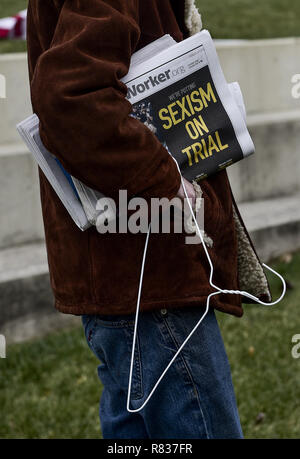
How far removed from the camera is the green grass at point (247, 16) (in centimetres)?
767

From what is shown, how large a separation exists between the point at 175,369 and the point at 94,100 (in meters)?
0.68

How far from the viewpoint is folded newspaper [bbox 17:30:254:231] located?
5.88ft

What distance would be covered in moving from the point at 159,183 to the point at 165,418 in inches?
24.2

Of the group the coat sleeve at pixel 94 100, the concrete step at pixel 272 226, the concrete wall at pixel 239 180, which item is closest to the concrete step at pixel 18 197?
the concrete wall at pixel 239 180

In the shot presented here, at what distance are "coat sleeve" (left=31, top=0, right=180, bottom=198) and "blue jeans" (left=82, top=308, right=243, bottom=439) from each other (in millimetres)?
372

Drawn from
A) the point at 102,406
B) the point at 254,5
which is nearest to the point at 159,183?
the point at 102,406

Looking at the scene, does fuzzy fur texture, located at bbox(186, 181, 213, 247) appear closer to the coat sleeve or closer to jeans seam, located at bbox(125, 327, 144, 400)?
the coat sleeve

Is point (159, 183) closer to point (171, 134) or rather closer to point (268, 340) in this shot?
point (171, 134)

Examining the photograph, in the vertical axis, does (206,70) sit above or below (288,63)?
above

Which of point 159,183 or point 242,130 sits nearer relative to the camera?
point 159,183

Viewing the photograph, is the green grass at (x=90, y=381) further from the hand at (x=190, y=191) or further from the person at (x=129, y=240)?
the hand at (x=190, y=191)

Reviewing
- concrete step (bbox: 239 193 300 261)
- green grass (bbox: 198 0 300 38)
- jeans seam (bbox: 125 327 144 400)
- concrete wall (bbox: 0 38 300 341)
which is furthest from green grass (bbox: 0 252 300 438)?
green grass (bbox: 198 0 300 38)

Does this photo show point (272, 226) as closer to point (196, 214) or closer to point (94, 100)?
point (196, 214)

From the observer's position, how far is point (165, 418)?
6.37 ft
